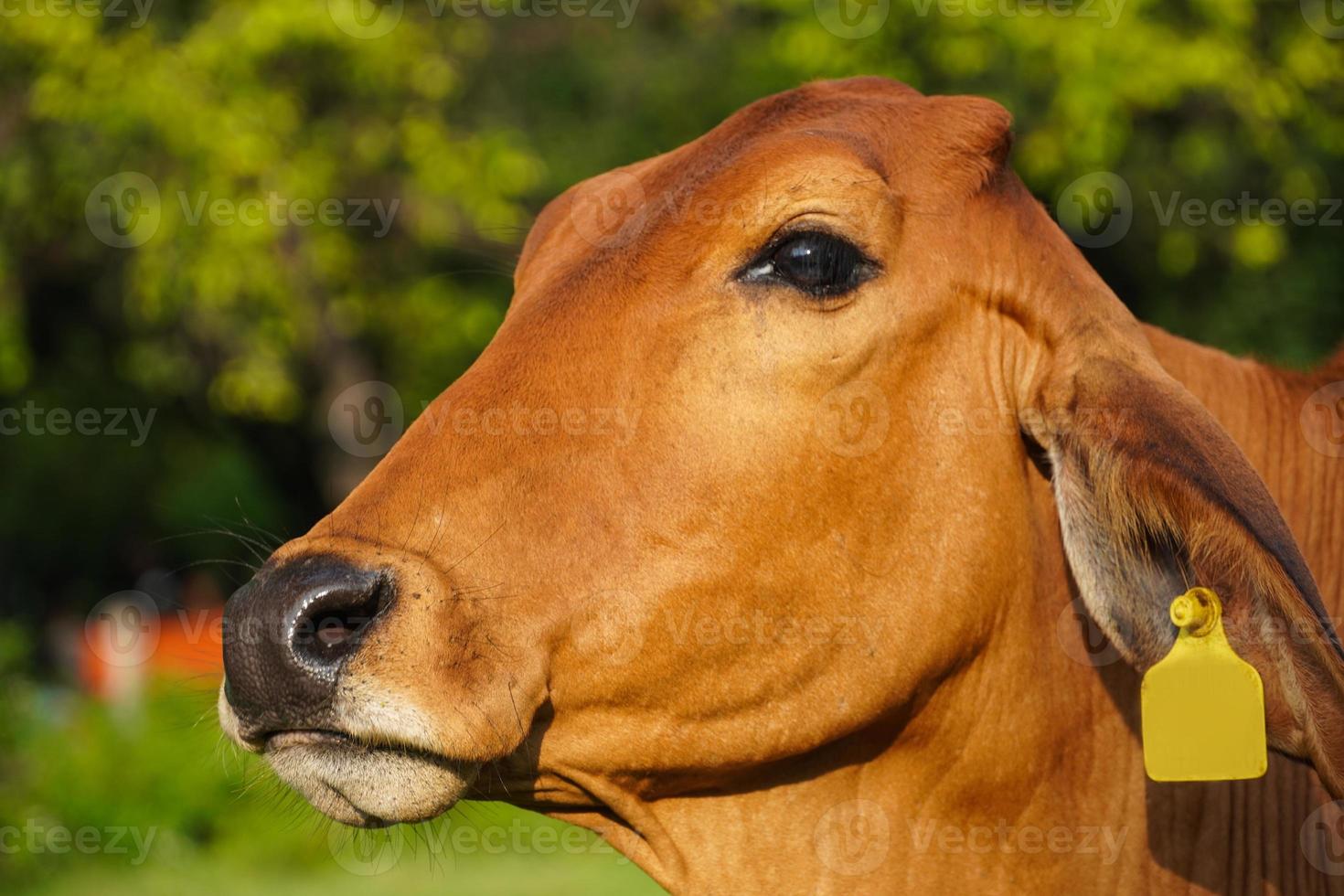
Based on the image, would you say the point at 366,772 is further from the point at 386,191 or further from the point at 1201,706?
the point at 386,191

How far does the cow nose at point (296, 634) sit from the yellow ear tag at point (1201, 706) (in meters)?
1.56

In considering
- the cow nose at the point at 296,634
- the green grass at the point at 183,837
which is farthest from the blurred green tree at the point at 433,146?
the cow nose at the point at 296,634

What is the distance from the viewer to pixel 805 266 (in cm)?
312

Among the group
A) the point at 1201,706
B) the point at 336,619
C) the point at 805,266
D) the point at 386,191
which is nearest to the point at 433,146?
the point at 386,191

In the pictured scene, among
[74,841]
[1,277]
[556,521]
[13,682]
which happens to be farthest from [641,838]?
[1,277]

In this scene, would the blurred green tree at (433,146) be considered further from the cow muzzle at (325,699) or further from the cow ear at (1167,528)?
the cow muzzle at (325,699)

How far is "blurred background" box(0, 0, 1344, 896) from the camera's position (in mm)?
10008

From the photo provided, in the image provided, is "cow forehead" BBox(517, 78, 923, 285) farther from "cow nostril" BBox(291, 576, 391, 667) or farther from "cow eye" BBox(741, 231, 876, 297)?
"cow nostril" BBox(291, 576, 391, 667)

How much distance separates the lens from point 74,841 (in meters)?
9.81

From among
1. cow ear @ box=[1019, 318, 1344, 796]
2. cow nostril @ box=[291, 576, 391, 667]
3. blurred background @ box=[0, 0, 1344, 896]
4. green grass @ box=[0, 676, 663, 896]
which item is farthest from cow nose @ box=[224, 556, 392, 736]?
green grass @ box=[0, 676, 663, 896]

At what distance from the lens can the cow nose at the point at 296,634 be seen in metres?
2.71

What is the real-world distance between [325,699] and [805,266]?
130cm

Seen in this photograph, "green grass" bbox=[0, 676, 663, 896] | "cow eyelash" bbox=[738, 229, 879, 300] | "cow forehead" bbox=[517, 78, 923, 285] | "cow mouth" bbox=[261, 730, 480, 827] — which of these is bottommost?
"green grass" bbox=[0, 676, 663, 896]

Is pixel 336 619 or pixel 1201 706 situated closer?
pixel 336 619
